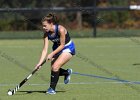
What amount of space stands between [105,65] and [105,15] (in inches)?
639

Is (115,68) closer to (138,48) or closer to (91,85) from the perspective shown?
(91,85)

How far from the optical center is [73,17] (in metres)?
33.0

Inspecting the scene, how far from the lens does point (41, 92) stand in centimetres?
1176

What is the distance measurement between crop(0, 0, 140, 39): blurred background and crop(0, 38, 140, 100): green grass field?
1824 millimetres

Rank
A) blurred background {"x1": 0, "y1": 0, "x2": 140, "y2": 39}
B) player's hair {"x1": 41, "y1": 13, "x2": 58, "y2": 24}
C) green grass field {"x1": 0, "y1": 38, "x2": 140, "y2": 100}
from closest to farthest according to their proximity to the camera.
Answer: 1. player's hair {"x1": 41, "y1": 13, "x2": 58, "y2": 24}
2. green grass field {"x1": 0, "y1": 38, "x2": 140, "y2": 100}
3. blurred background {"x1": 0, "y1": 0, "x2": 140, "y2": 39}

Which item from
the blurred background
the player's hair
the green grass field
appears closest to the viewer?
the player's hair

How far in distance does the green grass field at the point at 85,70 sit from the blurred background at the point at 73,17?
71.8 inches

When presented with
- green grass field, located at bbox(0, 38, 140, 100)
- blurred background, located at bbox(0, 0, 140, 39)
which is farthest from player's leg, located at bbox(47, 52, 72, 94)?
blurred background, located at bbox(0, 0, 140, 39)

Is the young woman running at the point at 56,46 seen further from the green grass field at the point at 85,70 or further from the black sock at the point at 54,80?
the green grass field at the point at 85,70

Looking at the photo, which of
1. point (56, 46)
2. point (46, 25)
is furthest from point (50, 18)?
point (56, 46)

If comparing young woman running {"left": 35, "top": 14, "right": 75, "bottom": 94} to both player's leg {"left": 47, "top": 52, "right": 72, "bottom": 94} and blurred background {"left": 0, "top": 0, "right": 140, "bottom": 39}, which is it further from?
blurred background {"left": 0, "top": 0, "right": 140, "bottom": 39}

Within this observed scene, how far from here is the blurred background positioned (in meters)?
29.0

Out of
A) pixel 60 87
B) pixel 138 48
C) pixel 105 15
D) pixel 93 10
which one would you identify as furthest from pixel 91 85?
pixel 105 15

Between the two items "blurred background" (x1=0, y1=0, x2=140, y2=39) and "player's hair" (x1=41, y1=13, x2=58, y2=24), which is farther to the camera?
"blurred background" (x1=0, y1=0, x2=140, y2=39)
